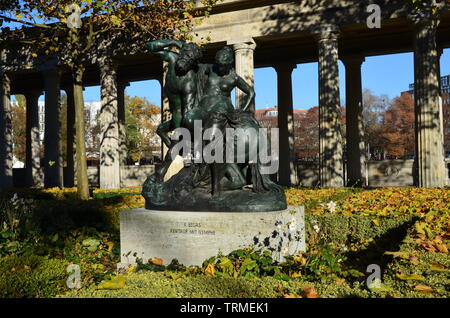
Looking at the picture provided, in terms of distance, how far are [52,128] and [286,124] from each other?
15800mm

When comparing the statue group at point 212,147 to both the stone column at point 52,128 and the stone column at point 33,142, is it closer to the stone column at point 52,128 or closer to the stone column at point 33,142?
A: the stone column at point 52,128

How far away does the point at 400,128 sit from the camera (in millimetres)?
68812


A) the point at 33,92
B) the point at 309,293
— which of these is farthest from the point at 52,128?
the point at 309,293

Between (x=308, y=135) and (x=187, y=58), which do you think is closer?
(x=187, y=58)

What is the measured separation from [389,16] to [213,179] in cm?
1642

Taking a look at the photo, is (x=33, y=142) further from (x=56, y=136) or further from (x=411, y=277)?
(x=411, y=277)

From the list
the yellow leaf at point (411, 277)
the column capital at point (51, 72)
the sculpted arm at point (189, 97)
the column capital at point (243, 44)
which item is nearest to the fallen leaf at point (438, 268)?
the yellow leaf at point (411, 277)

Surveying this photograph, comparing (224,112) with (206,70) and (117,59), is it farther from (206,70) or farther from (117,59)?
(117,59)

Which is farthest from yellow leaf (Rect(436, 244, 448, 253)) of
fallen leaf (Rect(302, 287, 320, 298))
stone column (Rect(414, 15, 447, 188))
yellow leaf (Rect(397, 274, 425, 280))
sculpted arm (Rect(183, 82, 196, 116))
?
stone column (Rect(414, 15, 447, 188))

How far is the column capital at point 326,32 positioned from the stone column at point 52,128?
17386 millimetres

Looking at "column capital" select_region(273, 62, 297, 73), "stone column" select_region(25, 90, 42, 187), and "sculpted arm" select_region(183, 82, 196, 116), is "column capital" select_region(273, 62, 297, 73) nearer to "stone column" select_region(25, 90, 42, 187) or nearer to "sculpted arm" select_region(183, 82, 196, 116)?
"stone column" select_region(25, 90, 42, 187)

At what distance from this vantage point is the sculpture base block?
23.5 ft

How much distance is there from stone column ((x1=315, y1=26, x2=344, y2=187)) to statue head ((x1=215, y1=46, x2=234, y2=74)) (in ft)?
45.9
